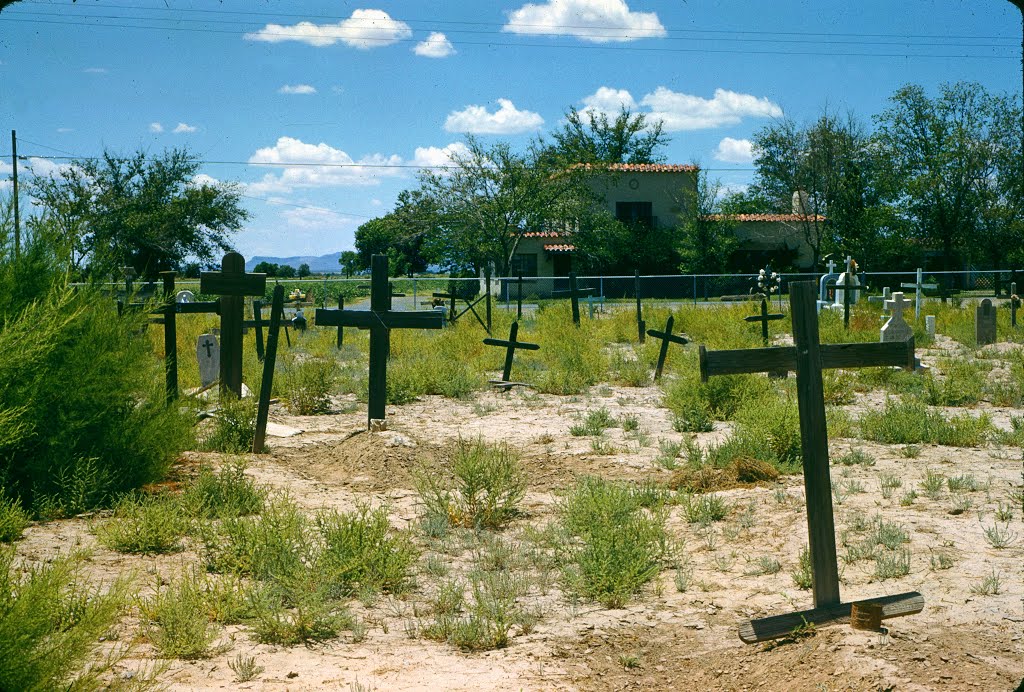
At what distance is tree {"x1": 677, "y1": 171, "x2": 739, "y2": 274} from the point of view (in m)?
48.1

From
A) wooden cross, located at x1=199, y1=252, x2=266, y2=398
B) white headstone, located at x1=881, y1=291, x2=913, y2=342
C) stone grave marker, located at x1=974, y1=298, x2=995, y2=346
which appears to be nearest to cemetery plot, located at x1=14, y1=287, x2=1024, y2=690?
wooden cross, located at x1=199, y1=252, x2=266, y2=398

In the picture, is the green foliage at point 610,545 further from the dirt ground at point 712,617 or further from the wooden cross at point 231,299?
the wooden cross at point 231,299

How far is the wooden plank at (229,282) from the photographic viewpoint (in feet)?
35.6

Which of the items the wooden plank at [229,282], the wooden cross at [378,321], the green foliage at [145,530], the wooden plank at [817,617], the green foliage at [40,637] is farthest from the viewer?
the wooden cross at [378,321]

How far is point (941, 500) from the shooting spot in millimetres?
7156

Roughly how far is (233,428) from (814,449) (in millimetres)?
6948

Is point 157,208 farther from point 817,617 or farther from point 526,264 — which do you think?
point 817,617

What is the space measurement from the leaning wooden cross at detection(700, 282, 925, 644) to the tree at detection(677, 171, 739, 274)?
43927mm

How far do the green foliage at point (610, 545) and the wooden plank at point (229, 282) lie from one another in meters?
5.66

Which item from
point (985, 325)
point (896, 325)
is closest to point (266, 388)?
point (896, 325)

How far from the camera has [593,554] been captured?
5691mm

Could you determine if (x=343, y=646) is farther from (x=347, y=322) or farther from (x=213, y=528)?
(x=347, y=322)

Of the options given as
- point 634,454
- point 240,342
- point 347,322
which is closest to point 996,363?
point 634,454

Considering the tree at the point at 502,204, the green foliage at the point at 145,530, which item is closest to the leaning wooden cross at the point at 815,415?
the green foliage at the point at 145,530
